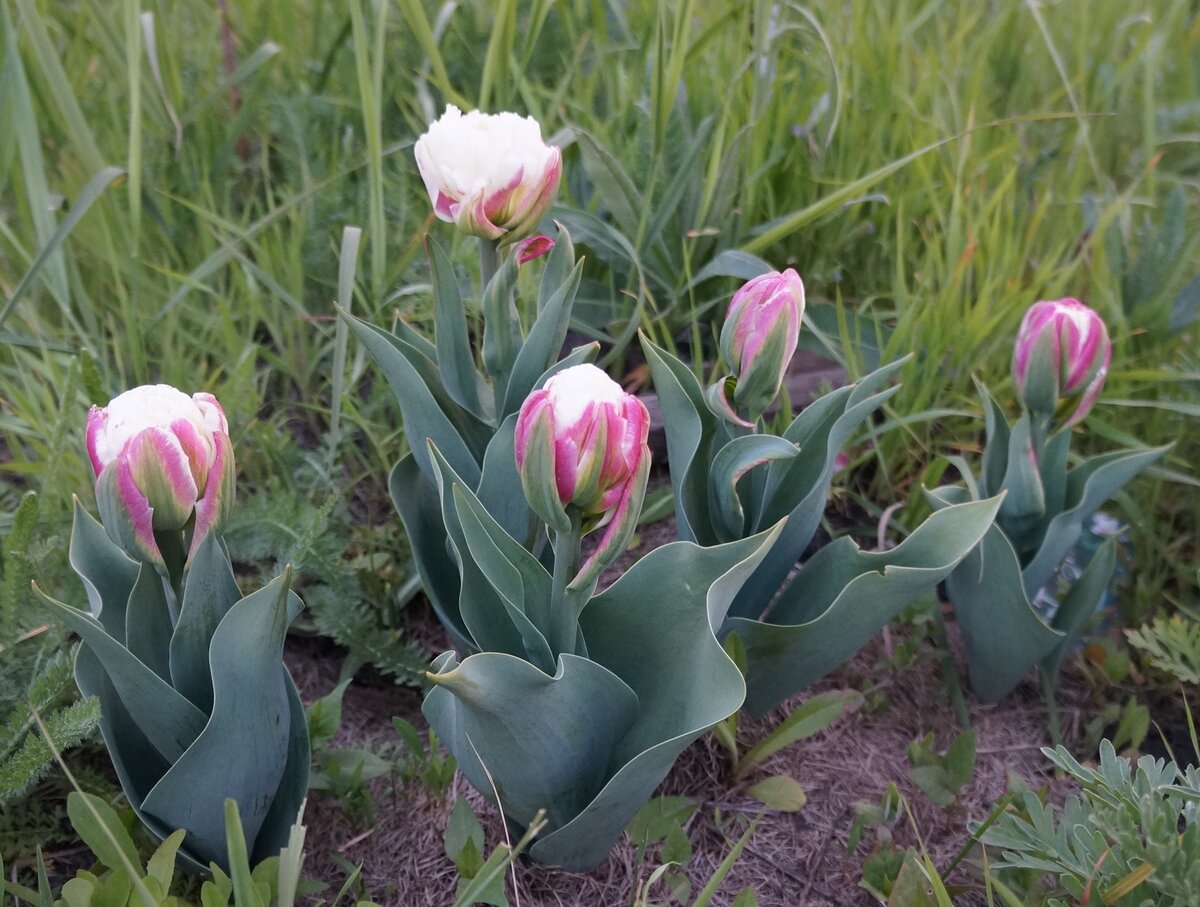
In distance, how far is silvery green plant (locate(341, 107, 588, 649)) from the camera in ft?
3.25

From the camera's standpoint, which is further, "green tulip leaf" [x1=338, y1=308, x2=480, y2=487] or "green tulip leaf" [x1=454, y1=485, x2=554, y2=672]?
"green tulip leaf" [x1=338, y1=308, x2=480, y2=487]

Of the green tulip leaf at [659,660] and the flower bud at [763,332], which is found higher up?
the flower bud at [763,332]

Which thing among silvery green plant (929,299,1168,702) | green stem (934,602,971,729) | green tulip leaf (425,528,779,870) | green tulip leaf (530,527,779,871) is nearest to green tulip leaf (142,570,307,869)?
green tulip leaf (425,528,779,870)

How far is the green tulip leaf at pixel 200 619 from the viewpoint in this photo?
87cm

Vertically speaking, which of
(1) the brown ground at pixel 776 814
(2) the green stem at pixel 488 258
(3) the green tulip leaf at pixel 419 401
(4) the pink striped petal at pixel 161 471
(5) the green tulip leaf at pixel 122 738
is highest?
(2) the green stem at pixel 488 258

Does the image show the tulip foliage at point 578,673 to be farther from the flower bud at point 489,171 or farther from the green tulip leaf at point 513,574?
the flower bud at point 489,171

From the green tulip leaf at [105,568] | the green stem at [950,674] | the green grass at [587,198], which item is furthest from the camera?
the green grass at [587,198]

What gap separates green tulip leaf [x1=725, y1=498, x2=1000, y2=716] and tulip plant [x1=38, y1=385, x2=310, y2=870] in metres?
0.48

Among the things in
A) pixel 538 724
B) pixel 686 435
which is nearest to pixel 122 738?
pixel 538 724

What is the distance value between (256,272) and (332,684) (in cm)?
62

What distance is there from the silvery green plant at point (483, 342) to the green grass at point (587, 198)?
0.62ft

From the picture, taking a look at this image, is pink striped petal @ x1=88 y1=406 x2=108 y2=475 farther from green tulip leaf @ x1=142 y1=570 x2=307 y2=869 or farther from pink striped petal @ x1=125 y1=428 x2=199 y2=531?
green tulip leaf @ x1=142 y1=570 x2=307 y2=869

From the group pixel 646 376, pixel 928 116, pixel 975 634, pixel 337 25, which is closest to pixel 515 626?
pixel 975 634

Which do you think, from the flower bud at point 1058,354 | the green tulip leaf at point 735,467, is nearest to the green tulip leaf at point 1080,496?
the flower bud at point 1058,354
